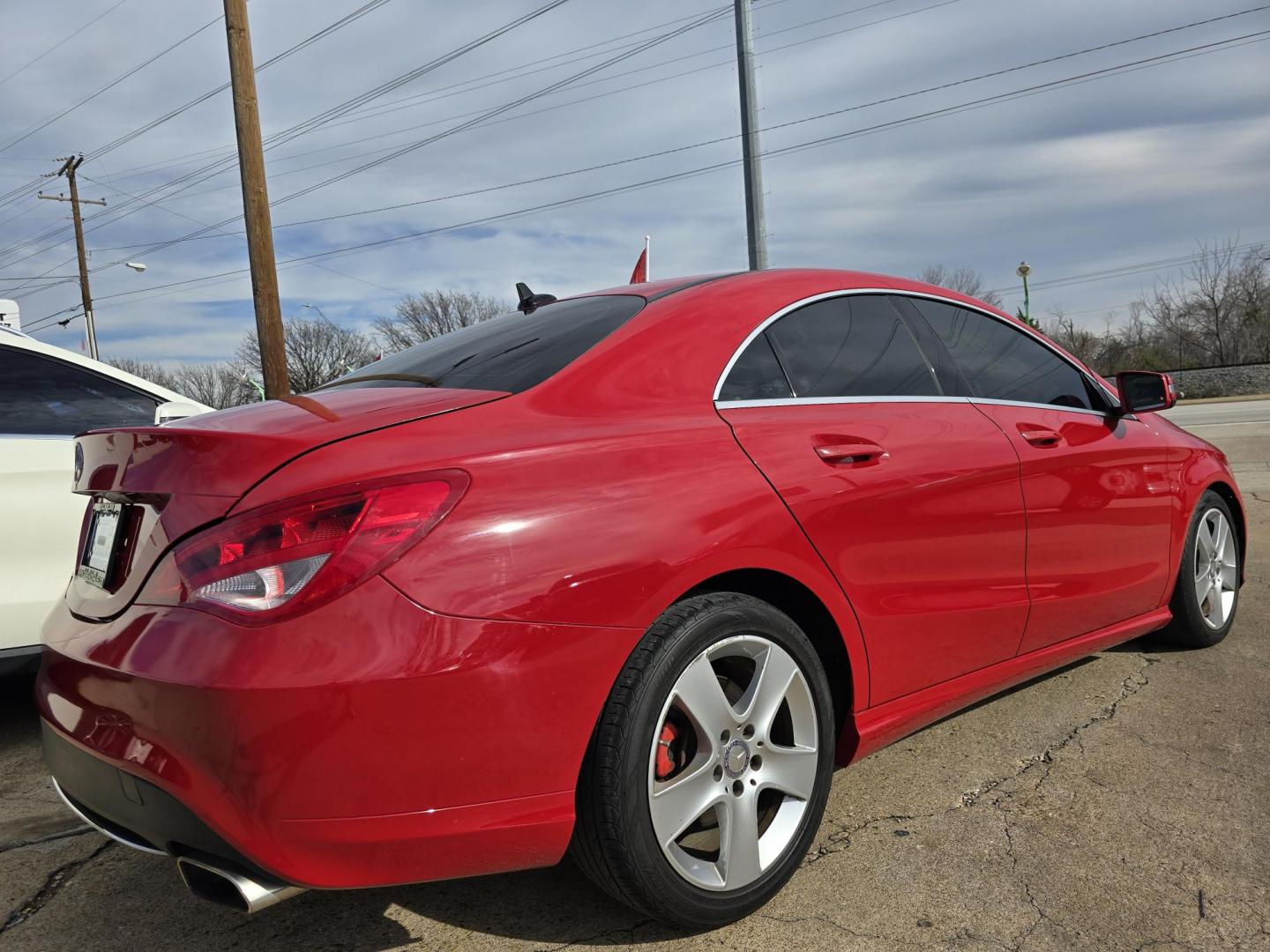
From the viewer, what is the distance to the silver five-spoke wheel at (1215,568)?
397 centimetres

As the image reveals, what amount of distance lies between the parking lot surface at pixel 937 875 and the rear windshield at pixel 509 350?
127cm

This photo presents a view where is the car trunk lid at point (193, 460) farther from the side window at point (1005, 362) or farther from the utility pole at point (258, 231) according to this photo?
the utility pole at point (258, 231)

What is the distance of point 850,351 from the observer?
2771 mm

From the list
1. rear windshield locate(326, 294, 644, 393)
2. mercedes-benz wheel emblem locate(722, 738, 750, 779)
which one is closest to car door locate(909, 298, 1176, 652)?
rear windshield locate(326, 294, 644, 393)

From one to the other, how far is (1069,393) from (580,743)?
250 centimetres

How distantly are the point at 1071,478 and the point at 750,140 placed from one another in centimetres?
1051

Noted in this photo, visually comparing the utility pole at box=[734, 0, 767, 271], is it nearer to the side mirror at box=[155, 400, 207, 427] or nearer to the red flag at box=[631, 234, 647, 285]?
the red flag at box=[631, 234, 647, 285]

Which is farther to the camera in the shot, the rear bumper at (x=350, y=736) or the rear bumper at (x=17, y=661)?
the rear bumper at (x=17, y=661)

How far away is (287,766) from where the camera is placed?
5.46ft

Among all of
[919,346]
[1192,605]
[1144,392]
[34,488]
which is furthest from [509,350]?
[1192,605]

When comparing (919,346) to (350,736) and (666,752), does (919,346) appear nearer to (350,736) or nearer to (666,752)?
(666,752)

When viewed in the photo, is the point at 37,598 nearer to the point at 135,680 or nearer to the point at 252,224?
the point at 135,680

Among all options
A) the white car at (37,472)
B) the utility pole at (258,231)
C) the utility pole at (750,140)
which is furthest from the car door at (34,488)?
the utility pole at (750,140)

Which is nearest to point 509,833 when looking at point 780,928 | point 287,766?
point 287,766
